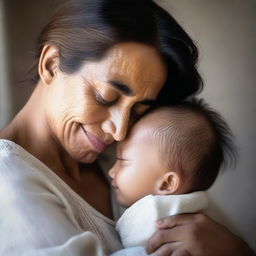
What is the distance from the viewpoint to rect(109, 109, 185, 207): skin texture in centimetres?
103

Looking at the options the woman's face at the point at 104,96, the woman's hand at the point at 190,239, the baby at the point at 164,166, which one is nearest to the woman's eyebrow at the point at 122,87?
the woman's face at the point at 104,96

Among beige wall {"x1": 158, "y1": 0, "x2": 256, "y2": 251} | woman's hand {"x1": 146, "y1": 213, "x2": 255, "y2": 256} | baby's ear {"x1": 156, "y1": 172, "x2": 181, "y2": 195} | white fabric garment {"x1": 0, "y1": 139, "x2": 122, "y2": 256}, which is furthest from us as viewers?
beige wall {"x1": 158, "y1": 0, "x2": 256, "y2": 251}

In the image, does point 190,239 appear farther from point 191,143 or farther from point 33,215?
point 33,215

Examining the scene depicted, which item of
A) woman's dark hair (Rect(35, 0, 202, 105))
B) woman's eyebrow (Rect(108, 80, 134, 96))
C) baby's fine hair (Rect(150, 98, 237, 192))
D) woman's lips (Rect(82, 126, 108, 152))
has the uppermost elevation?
woman's dark hair (Rect(35, 0, 202, 105))

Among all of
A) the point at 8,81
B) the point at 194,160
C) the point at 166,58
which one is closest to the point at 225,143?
the point at 194,160

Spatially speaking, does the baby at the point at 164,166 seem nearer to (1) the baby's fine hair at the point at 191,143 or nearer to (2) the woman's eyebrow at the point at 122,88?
(1) the baby's fine hair at the point at 191,143

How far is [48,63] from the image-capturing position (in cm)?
105

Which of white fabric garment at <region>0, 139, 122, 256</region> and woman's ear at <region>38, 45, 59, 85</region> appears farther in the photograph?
woman's ear at <region>38, 45, 59, 85</region>

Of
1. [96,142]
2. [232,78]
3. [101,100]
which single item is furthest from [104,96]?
[232,78]

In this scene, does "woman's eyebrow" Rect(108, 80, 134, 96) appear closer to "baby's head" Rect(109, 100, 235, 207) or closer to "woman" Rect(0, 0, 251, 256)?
"woman" Rect(0, 0, 251, 256)

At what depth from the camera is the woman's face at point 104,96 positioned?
983mm

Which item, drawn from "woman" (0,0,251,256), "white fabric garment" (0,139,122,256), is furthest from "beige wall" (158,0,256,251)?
"white fabric garment" (0,139,122,256)

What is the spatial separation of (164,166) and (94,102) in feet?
0.81

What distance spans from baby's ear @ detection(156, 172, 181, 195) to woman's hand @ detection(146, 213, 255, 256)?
3.0 inches
